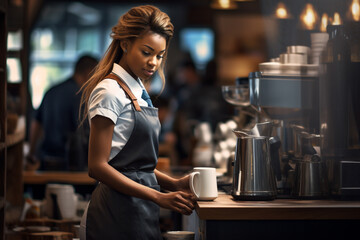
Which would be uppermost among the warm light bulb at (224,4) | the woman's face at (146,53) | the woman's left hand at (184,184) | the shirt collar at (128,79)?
the warm light bulb at (224,4)

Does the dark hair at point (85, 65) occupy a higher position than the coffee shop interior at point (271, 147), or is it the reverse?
the dark hair at point (85, 65)

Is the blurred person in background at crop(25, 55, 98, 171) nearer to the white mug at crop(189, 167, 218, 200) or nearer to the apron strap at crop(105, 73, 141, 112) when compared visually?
the apron strap at crop(105, 73, 141, 112)

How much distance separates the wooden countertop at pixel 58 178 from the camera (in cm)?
421

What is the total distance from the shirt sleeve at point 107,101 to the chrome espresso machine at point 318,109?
0.62m

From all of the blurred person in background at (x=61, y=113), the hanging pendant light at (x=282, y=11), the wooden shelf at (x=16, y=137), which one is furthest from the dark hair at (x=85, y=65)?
the hanging pendant light at (x=282, y=11)

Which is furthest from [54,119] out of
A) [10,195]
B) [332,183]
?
[332,183]

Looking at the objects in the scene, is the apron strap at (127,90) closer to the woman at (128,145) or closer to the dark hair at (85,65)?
the woman at (128,145)

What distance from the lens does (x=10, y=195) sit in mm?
4012

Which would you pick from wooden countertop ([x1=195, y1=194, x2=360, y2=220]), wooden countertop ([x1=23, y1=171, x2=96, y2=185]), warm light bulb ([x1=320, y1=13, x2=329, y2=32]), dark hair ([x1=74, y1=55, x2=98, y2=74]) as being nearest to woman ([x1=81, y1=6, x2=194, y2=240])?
wooden countertop ([x1=195, y1=194, x2=360, y2=220])

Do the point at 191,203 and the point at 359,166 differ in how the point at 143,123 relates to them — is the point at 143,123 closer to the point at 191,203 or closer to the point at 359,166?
the point at 191,203

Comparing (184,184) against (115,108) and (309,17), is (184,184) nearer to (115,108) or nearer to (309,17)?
(115,108)

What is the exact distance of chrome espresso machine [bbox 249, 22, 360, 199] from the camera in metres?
2.25

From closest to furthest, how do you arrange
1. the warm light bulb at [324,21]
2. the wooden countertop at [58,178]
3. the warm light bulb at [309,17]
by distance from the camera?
the warm light bulb at [324,21]
the warm light bulb at [309,17]
the wooden countertop at [58,178]

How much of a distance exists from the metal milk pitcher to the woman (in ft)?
A: 0.61
